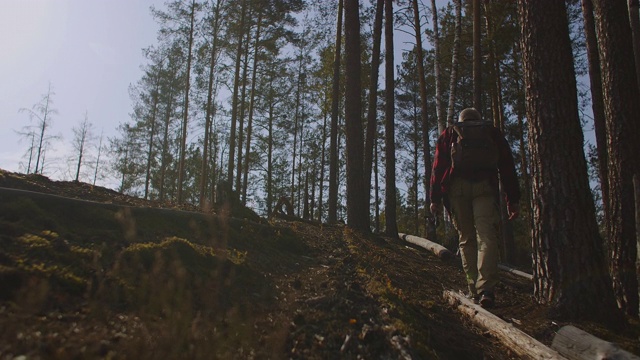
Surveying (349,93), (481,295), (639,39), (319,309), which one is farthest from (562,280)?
(349,93)

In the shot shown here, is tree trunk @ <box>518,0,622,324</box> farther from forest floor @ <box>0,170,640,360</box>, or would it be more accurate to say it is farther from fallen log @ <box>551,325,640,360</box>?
fallen log @ <box>551,325,640,360</box>

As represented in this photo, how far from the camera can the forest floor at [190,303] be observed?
7.63 ft

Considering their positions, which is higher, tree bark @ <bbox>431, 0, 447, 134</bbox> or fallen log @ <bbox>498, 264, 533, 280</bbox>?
tree bark @ <bbox>431, 0, 447, 134</bbox>

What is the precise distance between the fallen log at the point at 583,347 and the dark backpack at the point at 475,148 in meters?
1.88

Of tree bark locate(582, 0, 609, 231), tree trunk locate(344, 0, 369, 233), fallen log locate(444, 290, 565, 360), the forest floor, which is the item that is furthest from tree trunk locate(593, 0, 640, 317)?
tree trunk locate(344, 0, 369, 233)

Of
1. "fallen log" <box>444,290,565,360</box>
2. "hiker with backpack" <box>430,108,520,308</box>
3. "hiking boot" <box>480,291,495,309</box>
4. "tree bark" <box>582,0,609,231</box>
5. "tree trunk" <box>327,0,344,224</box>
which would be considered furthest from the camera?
"tree trunk" <box>327,0,344,224</box>

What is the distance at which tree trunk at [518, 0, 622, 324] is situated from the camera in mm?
3404

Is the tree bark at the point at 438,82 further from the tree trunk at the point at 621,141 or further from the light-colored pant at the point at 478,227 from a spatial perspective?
the light-colored pant at the point at 478,227

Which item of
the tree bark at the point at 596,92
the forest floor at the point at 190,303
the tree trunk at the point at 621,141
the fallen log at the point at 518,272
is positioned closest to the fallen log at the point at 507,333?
the forest floor at the point at 190,303

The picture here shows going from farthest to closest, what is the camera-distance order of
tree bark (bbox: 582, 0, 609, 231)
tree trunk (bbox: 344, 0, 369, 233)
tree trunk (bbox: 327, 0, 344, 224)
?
tree trunk (bbox: 327, 0, 344, 224) → tree trunk (bbox: 344, 0, 369, 233) → tree bark (bbox: 582, 0, 609, 231)

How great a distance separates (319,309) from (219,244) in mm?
2288

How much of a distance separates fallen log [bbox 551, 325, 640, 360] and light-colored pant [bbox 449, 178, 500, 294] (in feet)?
3.73

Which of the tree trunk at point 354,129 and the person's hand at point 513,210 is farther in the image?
the tree trunk at point 354,129

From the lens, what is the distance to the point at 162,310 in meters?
2.83
